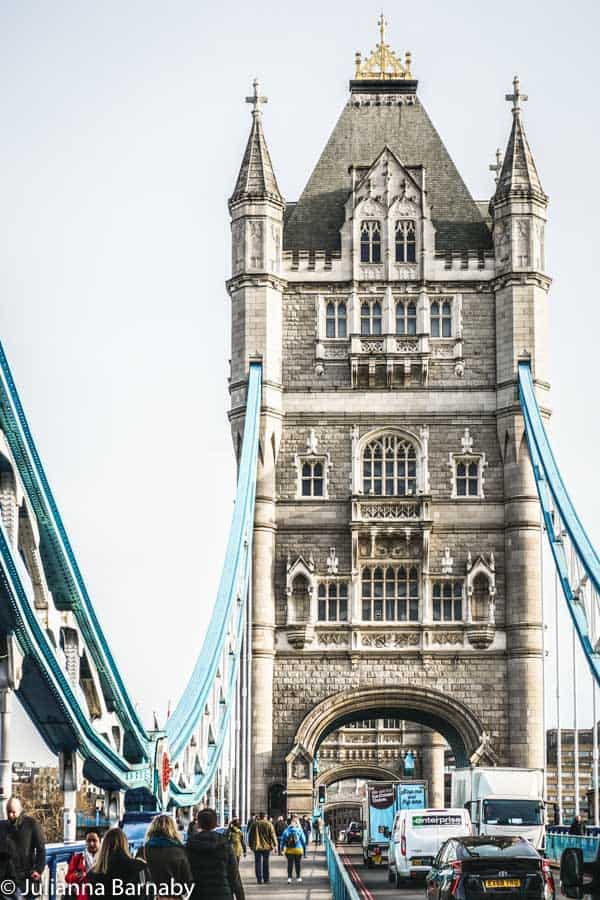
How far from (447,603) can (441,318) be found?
29.0 ft

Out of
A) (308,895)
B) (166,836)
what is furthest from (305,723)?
(166,836)

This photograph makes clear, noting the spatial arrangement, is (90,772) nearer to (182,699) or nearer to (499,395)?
(182,699)

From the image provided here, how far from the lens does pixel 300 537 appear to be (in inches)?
2067

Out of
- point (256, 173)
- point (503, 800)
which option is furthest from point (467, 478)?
point (503, 800)

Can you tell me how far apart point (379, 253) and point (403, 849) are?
86.5 ft

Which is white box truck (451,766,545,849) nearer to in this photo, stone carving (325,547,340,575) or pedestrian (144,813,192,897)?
stone carving (325,547,340,575)

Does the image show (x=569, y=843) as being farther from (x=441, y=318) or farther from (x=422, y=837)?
(x=441, y=318)

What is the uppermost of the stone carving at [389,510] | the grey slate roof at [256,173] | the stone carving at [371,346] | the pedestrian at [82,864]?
the grey slate roof at [256,173]

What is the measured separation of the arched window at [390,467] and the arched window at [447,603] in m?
3.03

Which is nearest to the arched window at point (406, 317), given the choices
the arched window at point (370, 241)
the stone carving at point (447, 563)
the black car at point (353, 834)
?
the arched window at point (370, 241)

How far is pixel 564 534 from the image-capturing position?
50.0 metres

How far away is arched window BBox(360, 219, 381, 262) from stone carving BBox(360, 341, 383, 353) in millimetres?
2833

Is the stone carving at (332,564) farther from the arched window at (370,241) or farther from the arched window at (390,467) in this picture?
the arched window at (370,241)

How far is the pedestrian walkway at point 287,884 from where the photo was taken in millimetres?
28766
